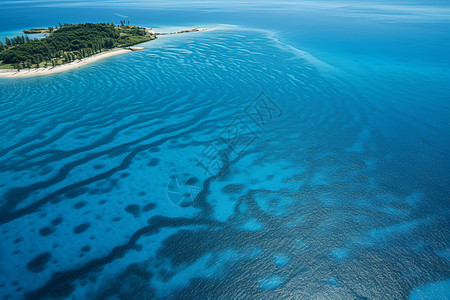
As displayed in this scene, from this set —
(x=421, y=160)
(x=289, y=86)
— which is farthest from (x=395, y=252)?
(x=289, y=86)

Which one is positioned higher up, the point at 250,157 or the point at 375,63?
the point at 375,63

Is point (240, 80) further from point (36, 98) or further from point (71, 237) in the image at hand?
point (71, 237)

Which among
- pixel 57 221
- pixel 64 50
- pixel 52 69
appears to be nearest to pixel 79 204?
pixel 57 221

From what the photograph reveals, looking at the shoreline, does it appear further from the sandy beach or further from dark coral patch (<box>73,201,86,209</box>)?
dark coral patch (<box>73,201,86,209</box>)

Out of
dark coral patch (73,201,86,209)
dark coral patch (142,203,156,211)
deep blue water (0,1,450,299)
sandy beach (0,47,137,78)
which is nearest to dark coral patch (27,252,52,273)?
deep blue water (0,1,450,299)

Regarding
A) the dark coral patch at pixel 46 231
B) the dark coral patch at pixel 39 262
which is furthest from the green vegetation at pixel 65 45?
the dark coral patch at pixel 39 262

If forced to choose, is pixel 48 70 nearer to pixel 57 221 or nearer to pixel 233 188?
pixel 57 221

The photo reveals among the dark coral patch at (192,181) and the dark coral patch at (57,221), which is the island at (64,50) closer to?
the dark coral patch at (57,221)
